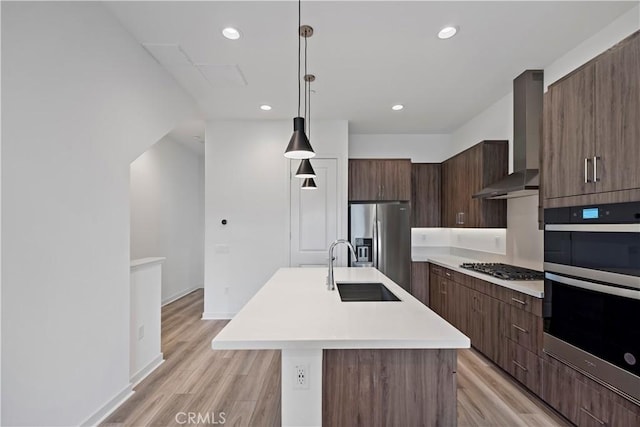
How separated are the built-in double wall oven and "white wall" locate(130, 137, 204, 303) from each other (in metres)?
4.78

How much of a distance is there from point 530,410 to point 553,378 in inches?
12.1

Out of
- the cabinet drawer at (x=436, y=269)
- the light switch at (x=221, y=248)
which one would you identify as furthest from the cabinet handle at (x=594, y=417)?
the light switch at (x=221, y=248)

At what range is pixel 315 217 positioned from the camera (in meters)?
4.35

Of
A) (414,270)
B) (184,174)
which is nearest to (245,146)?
(184,174)

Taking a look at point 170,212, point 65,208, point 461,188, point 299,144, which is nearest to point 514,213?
point 461,188

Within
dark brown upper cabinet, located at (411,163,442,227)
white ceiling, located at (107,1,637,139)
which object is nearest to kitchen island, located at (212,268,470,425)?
white ceiling, located at (107,1,637,139)

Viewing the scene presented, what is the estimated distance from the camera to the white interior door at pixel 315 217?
4332 mm

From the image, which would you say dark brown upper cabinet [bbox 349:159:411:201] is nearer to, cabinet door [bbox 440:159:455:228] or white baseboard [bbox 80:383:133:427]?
cabinet door [bbox 440:159:455:228]

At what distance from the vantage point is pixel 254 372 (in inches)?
111

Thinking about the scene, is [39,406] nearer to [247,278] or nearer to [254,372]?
[254,372]

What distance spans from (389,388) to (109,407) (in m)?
2.06

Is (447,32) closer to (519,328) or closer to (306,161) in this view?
(306,161)

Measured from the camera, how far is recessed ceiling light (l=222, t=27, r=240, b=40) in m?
2.32

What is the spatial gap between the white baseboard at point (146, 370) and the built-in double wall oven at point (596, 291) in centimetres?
325
